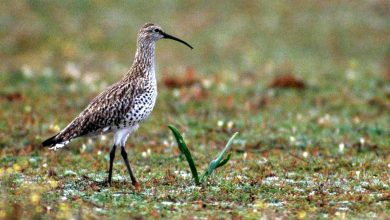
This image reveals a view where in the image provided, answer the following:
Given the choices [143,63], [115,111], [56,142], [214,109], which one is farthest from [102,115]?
[214,109]

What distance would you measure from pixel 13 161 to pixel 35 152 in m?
0.82

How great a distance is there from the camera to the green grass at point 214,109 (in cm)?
1129

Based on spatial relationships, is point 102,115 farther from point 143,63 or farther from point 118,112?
point 143,63

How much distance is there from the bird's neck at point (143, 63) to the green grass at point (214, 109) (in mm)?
1744

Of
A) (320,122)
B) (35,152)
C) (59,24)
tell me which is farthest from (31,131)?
(59,24)

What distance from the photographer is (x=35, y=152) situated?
1559 centimetres

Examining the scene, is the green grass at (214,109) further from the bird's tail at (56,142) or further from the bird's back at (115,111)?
the bird's back at (115,111)

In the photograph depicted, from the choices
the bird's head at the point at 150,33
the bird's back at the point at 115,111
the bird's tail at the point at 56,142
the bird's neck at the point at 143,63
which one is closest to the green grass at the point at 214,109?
the bird's tail at the point at 56,142

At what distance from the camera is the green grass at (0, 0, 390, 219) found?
11.3 meters

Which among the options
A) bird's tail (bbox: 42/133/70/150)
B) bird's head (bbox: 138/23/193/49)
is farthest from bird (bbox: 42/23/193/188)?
bird's head (bbox: 138/23/193/49)

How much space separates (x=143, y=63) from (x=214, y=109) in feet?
22.3

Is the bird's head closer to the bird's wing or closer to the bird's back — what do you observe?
the bird's back

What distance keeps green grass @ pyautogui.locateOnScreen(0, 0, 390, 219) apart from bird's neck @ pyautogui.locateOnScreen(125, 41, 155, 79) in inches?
68.7

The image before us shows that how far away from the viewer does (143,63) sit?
43.6ft
